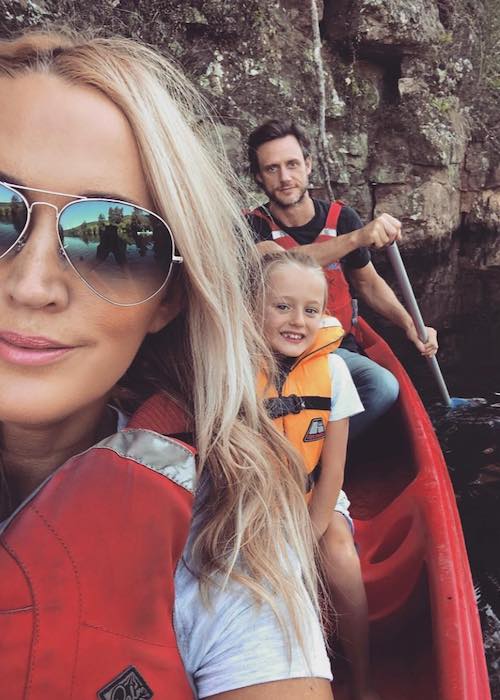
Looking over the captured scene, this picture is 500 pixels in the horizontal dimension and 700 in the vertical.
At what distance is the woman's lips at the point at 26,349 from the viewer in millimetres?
695

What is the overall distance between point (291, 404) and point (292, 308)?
33 cm

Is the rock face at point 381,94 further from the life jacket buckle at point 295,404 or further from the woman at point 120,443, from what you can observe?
the woman at point 120,443

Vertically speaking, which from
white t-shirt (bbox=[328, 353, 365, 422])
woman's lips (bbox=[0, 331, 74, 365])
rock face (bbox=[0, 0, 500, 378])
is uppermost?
rock face (bbox=[0, 0, 500, 378])

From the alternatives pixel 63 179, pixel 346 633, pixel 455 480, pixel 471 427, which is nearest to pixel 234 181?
pixel 63 179

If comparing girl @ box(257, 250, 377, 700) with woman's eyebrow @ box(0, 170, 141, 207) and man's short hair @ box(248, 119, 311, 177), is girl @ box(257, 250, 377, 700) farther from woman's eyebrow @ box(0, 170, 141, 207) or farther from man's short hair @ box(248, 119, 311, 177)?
man's short hair @ box(248, 119, 311, 177)

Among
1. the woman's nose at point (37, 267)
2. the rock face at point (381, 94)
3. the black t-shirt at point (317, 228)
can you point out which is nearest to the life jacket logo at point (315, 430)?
the woman's nose at point (37, 267)

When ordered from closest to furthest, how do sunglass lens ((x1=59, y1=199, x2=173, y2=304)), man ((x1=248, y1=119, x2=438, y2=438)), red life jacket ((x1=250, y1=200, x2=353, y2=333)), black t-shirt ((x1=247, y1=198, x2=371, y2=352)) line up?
sunglass lens ((x1=59, y1=199, x2=173, y2=304)) < man ((x1=248, y1=119, x2=438, y2=438)) < red life jacket ((x1=250, y1=200, x2=353, y2=333)) < black t-shirt ((x1=247, y1=198, x2=371, y2=352))

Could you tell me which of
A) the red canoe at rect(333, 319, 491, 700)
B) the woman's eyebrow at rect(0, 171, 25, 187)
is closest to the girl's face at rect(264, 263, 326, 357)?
the red canoe at rect(333, 319, 491, 700)

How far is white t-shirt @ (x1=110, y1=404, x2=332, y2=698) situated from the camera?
666 millimetres

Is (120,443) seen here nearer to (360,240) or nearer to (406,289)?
(360,240)

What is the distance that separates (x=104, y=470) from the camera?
0.72 meters

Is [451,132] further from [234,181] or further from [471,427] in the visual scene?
[234,181]

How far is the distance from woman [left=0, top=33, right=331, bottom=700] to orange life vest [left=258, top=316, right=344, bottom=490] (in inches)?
35.5

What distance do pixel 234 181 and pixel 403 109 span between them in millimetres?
9525
